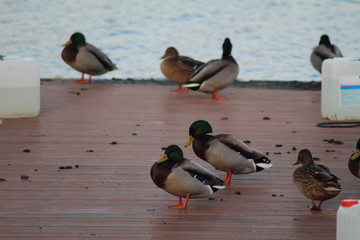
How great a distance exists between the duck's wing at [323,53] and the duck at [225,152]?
218 inches

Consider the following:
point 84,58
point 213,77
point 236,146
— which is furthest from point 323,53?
point 236,146

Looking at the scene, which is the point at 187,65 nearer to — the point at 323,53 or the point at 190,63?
the point at 190,63

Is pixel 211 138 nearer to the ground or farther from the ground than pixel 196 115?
farther from the ground

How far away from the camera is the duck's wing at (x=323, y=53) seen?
36.8 feet

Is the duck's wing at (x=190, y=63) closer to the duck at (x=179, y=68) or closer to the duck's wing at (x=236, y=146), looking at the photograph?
the duck at (x=179, y=68)

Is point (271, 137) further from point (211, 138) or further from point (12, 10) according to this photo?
point (12, 10)

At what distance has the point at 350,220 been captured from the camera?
13.4 ft

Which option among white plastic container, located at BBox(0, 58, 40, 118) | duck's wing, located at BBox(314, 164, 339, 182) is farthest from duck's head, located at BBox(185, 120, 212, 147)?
white plastic container, located at BBox(0, 58, 40, 118)

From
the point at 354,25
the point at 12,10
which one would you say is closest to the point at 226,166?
the point at 354,25

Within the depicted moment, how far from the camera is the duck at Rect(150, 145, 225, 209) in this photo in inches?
210

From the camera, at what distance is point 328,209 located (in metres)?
5.44

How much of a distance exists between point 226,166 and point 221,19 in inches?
617

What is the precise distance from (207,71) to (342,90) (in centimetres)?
171

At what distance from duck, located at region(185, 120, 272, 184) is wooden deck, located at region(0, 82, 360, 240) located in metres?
0.15
